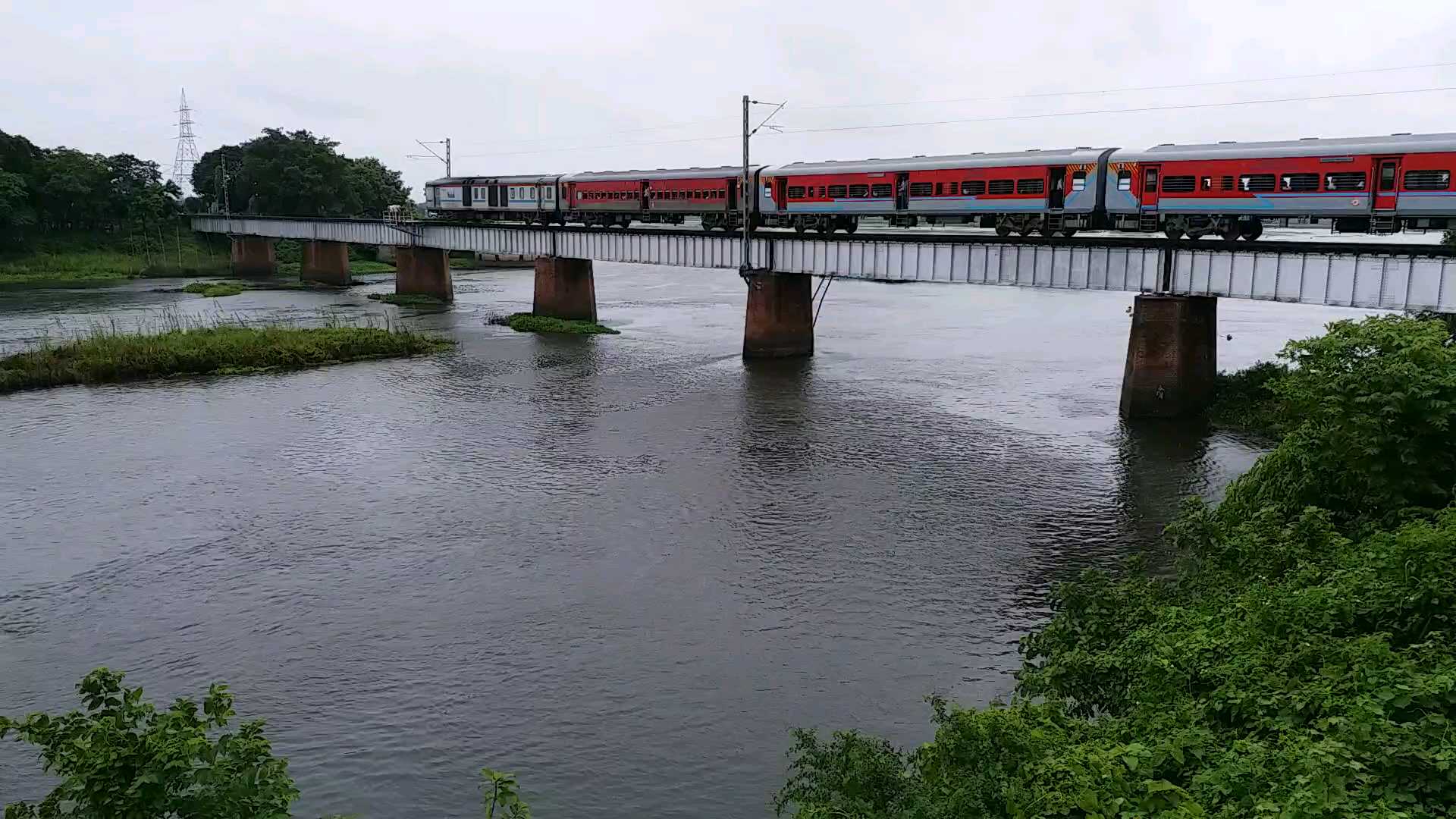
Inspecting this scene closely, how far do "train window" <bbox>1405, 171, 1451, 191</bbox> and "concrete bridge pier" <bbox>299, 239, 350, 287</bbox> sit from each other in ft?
260

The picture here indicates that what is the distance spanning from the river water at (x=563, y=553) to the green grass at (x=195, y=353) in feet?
6.12

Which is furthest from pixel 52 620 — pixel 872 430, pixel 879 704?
pixel 872 430

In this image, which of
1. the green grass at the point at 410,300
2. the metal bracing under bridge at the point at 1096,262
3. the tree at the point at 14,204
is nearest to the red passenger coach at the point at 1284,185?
Result: the metal bracing under bridge at the point at 1096,262

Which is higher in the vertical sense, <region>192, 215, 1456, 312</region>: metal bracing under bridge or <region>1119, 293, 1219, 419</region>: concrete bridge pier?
<region>192, 215, 1456, 312</region>: metal bracing under bridge

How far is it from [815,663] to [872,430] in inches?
706

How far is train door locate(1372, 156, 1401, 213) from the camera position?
30.0m

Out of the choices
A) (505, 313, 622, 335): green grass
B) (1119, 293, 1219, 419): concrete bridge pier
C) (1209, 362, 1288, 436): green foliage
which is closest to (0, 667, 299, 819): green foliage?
(1209, 362, 1288, 436): green foliage

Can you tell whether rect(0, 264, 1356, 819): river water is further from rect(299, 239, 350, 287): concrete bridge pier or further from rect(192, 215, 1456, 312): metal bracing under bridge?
rect(299, 239, 350, 287): concrete bridge pier

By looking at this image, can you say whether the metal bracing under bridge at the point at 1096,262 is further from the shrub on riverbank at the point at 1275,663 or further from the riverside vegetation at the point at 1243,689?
the shrub on riverbank at the point at 1275,663

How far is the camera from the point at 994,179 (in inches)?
1539

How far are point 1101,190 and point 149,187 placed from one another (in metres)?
104

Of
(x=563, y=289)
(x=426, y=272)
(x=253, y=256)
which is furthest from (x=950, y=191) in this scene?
(x=253, y=256)

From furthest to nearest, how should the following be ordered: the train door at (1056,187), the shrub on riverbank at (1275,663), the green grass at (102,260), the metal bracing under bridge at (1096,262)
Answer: the green grass at (102,260), the train door at (1056,187), the metal bracing under bridge at (1096,262), the shrub on riverbank at (1275,663)

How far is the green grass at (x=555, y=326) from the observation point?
5950 centimetres
